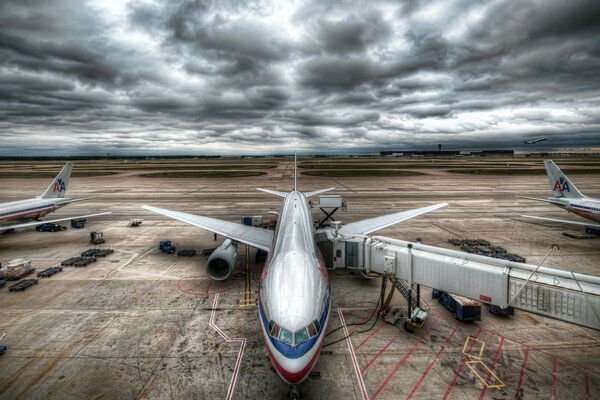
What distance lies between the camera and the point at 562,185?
3173 cm

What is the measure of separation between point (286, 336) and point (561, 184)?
3700 centimetres

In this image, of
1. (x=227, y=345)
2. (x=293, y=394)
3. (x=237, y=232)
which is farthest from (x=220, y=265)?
(x=293, y=394)

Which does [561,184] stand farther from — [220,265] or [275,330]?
[275,330]

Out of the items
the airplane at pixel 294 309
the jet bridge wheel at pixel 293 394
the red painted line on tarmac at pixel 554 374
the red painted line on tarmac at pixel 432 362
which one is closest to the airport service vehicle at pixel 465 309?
the red painted line on tarmac at pixel 432 362

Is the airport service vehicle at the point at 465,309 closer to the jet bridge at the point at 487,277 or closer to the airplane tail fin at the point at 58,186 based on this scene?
the jet bridge at the point at 487,277

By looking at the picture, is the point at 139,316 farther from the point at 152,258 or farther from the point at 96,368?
the point at 152,258

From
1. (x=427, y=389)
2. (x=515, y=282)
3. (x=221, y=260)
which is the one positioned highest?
(x=515, y=282)

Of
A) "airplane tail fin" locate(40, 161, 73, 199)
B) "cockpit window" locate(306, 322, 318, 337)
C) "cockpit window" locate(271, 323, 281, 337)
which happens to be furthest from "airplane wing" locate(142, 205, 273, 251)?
"airplane tail fin" locate(40, 161, 73, 199)

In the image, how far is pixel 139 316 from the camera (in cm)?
1644

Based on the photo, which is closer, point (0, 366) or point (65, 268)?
point (0, 366)

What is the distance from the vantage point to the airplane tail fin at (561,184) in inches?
1229

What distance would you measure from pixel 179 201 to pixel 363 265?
44.5 metres

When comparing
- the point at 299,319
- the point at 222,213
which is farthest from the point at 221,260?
the point at 222,213

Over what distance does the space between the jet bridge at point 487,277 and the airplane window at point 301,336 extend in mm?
7538
